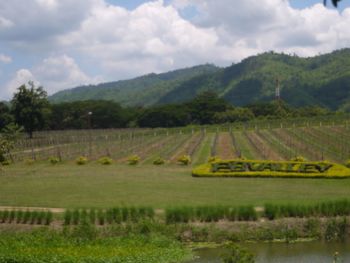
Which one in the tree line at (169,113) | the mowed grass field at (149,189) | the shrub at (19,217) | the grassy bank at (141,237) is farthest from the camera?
the tree line at (169,113)

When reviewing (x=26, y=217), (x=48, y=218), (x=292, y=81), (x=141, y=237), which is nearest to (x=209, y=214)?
(x=141, y=237)

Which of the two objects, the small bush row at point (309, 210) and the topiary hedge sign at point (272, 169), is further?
the topiary hedge sign at point (272, 169)

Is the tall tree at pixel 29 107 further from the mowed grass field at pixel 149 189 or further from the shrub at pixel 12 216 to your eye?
the shrub at pixel 12 216

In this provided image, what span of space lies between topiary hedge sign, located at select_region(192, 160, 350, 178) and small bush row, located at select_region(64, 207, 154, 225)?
18.9 meters

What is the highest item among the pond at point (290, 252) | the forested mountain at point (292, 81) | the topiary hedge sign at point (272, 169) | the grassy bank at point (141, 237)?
the forested mountain at point (292, 81)

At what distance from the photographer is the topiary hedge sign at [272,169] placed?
45312 millimetres

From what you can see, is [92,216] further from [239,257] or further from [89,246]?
[239,257]

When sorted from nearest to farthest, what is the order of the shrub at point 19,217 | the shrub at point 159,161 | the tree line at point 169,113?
the shrub at point 19,217 < the shrub at point 159,161 < the tree line at point 169,113

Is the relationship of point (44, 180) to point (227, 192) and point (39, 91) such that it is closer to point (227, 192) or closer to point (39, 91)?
point (227, 192)

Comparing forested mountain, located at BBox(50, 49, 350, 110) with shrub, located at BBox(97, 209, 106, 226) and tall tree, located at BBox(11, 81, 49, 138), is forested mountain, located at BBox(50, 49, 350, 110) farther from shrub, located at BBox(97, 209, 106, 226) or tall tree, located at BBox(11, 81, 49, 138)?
shrub, located at BBox(97, 209, 106, 226)

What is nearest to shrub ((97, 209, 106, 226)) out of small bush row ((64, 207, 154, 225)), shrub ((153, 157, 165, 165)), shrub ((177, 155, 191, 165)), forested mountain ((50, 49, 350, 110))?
small bush row ((64, 207, 154, 225))

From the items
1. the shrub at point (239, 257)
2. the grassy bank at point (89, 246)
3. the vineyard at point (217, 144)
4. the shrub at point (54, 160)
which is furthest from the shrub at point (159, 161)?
the shrub at point (239, 257)

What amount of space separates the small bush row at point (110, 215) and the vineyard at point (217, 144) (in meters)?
28.7

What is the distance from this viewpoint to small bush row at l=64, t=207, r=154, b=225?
2834cm
